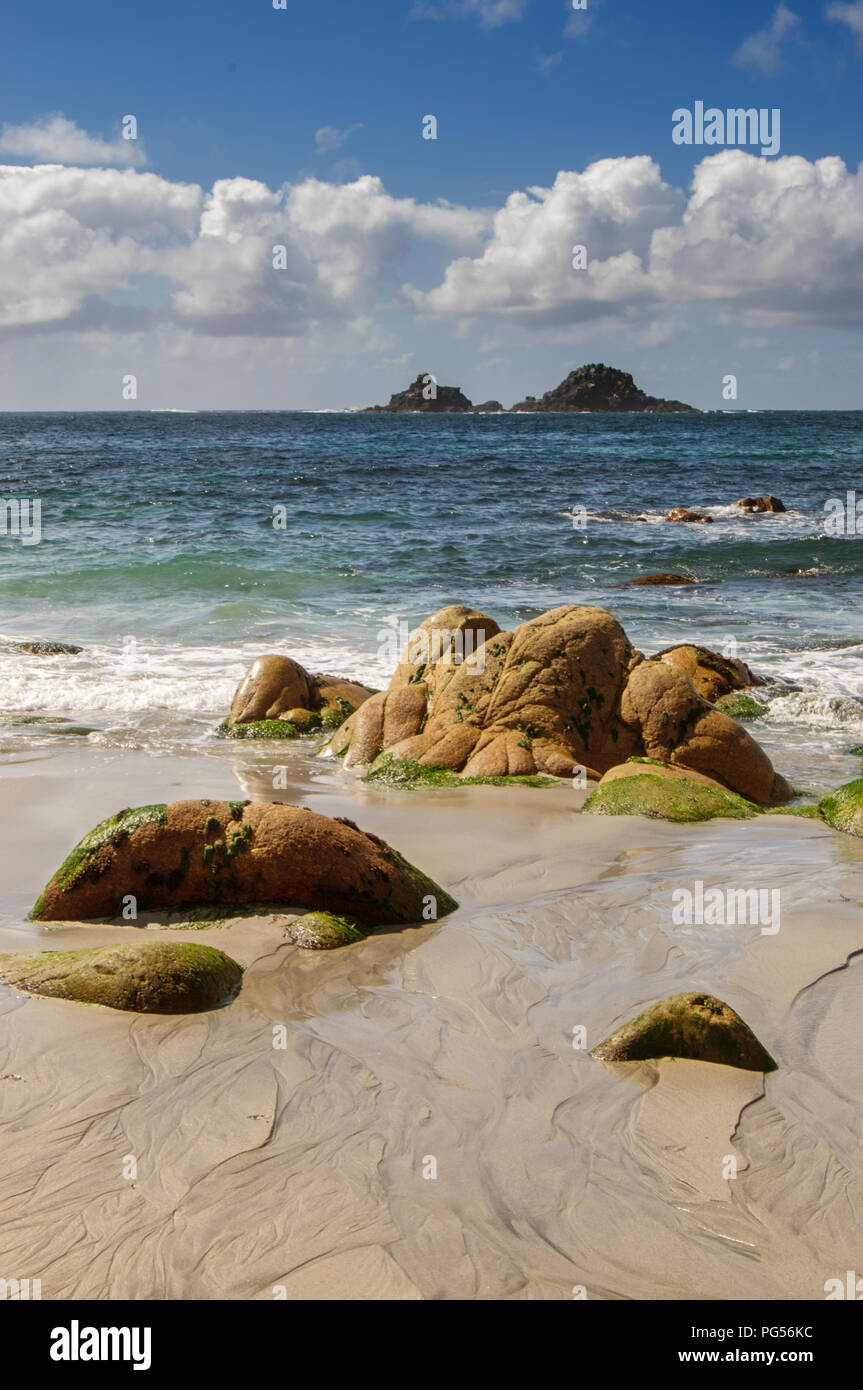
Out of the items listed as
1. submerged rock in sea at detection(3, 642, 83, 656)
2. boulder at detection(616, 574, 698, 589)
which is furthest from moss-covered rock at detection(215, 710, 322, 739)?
boulder at detection(616, 574, 698, 589)

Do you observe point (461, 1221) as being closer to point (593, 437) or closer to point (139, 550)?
point (139, 550)

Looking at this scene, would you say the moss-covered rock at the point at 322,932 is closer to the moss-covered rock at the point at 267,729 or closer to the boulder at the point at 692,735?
the boulder at the point at 692,735

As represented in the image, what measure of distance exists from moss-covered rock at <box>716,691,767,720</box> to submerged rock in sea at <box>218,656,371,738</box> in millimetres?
4168

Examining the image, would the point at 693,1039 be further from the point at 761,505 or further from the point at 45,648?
the point at 761,505

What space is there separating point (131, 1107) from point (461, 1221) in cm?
131

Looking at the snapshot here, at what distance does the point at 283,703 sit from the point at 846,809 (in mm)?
5847

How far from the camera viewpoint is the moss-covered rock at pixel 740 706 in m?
11.7

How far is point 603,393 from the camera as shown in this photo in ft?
458

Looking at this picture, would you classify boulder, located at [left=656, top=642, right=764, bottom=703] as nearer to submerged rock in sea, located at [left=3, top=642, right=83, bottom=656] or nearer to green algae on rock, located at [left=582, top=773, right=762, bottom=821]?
green algae on rock, located at [left=582, top=773, right=762, bottom=821]

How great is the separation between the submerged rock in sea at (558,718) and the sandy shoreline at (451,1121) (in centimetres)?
306

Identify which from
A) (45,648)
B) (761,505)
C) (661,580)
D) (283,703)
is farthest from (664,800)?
(761,505)

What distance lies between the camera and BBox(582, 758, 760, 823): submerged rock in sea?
25.1 ft

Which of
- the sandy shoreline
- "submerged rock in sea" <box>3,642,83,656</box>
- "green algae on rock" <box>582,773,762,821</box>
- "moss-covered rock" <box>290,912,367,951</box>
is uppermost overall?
"submerged rock in sea" <box>3,642,83,656</box>

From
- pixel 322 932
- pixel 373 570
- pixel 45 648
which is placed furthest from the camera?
pixel 373 570
